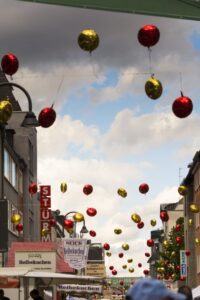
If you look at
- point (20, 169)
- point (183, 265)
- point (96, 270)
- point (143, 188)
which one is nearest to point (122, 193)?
point (143, 188)

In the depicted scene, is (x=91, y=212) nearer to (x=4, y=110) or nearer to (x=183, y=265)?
(x=4, y=110)

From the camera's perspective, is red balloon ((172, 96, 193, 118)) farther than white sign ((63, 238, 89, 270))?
No

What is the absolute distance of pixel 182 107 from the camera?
1559 centimetres

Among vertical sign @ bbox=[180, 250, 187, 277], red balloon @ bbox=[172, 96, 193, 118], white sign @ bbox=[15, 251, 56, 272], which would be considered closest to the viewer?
red balloon @ bbox=[172, 96, 193, 118]

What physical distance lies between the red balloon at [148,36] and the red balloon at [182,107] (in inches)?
79.4

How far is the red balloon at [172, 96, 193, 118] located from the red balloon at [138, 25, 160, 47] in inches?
79.4

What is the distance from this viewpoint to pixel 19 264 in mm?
33562

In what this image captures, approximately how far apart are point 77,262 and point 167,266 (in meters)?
52.5

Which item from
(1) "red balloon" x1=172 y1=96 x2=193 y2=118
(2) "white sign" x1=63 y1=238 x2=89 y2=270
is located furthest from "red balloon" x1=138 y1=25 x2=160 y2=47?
(2) "white sign" x1=63 y1=238 x2=89 y2=270

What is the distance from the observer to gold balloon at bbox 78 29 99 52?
43.9 ft

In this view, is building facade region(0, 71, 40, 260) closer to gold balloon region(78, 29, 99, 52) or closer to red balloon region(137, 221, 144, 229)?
red balloon region(137, 221, 144, 229)

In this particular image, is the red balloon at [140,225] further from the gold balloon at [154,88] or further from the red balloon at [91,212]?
the gold balloon at [154,88]

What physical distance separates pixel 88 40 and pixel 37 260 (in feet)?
69.5

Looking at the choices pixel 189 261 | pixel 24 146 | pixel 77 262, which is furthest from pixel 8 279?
pixel 189 261
